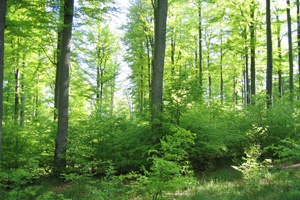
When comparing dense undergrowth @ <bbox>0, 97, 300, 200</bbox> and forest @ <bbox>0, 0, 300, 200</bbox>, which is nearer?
forest @ <bbox>0, 0, 300, 200</bbox>

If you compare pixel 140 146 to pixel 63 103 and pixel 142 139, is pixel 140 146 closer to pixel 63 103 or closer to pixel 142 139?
pixel 142 139

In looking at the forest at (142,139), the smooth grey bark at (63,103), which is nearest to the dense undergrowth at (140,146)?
the forest at (142,139)

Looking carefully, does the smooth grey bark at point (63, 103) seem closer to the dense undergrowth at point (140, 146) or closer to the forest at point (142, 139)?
the forest at point (142, 139)

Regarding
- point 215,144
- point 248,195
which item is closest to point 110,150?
point 215,144

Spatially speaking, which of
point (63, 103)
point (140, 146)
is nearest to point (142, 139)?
point (140, 146)

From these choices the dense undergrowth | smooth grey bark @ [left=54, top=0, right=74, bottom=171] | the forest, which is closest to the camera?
the forest

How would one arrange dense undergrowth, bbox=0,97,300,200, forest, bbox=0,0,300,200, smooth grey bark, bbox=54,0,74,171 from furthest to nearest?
smooth grey bark, bbox=54,0,74,171 → dense undergrowth, bbox=0,97,300,200 → forest, bbox=0,0,300,200

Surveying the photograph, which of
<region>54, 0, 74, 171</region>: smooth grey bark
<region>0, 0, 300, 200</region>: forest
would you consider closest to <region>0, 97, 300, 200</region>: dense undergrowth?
<region>0, 0, 300, 200</region>: forest

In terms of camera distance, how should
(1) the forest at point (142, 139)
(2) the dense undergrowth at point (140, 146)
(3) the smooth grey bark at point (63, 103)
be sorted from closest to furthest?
(1) the forest at point (142, 139), (2) the dense undergrowth at point (140, 146), (3) the smooth grey bark at point (63, 103)

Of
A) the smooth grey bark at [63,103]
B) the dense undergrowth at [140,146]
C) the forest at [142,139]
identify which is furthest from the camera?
the smooth grey bark at [63,103]

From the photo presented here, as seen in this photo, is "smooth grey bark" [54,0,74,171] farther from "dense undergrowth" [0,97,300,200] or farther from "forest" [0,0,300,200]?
"dense undergrowth" [0,97,300,200]

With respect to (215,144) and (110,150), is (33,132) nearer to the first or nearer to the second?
(110,150)

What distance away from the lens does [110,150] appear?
9.70 m

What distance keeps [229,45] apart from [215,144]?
404 inches
